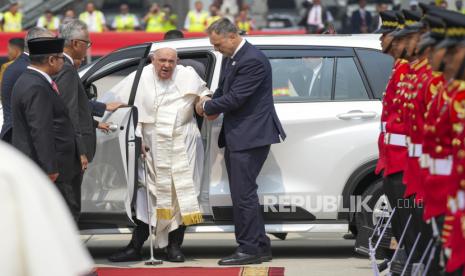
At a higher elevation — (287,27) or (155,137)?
(155,137)

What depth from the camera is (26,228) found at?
2645mm

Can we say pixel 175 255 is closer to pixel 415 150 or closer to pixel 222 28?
pixel 222 28

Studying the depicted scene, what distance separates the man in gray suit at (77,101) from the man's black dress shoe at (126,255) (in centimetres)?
119

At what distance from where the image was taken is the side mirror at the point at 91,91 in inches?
358

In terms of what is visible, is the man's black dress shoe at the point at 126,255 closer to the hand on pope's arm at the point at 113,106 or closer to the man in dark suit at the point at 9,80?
the hand on pope's arm at the point at 113,106

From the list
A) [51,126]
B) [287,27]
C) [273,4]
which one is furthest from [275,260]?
[273,4]

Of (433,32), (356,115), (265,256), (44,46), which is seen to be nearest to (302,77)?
(356,115)

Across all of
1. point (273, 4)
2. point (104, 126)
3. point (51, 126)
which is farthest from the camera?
point (273, 4)

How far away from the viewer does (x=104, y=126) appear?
348 inches

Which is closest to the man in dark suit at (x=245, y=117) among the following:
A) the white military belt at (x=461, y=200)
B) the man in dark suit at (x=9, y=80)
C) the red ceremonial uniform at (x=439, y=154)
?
the man in dark suit at (x=9, y=80)

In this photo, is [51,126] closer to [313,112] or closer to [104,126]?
[104,126]

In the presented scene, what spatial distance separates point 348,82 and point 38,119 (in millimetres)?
2864

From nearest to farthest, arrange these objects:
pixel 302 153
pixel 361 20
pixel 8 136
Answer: pixel 8 136, pixel 302 153, pixel 361 20

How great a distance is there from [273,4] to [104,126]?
24259mm
